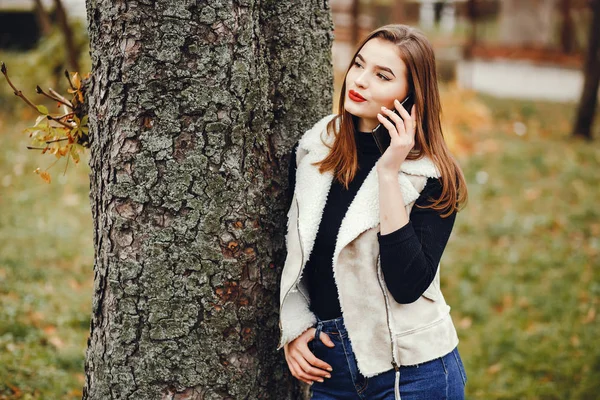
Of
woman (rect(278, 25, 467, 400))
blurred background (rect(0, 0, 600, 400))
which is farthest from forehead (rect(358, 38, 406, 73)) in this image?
blurred background (rect(0, 0, 600, 400))

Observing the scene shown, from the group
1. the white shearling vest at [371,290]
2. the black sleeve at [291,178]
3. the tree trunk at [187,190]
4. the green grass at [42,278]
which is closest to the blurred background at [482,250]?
the green grass at [42,278]

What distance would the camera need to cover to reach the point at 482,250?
6.39 metres

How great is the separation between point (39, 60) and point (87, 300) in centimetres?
781

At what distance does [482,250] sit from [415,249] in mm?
4608

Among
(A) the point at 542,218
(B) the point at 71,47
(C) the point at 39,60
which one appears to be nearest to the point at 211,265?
(A) the point at 542,218

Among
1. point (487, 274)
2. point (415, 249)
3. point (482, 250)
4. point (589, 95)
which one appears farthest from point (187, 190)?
point (589, 95)

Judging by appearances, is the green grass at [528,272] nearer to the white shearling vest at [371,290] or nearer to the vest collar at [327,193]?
the white shearling vest at [371,290]

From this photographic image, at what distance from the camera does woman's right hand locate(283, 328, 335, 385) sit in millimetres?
2303

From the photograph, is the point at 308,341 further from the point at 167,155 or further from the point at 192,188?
the point at 167,155

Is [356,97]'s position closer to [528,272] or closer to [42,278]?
[42,278]

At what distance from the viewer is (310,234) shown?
226 cm

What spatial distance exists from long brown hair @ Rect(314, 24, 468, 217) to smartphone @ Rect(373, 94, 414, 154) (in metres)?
0.04

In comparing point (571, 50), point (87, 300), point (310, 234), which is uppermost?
point (571, 50)

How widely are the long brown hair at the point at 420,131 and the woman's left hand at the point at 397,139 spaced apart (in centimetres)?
10
